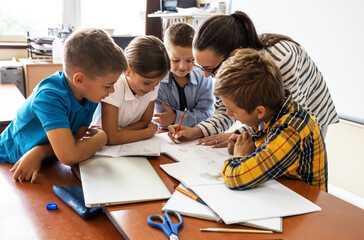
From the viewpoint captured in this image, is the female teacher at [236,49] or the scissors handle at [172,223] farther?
the female teacher at [236,49]

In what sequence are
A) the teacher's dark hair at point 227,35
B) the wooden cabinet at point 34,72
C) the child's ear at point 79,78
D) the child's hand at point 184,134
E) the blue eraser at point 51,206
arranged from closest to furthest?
the blue eraser at point 51,206 < the child's ear at point 79,78 < the teacher's dark hair at point 227,35 < the child's hand at point 184,134 < the wooden cabinet at point 34,72

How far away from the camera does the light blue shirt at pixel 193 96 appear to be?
1617 millimetres

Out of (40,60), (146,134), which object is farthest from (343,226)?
(40,60)

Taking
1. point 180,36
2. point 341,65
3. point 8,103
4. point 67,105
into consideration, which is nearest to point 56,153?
point 67,105

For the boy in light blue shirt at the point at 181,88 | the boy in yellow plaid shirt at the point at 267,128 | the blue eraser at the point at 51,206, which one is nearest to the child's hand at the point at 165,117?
the boy in light blue shirt at the point at 181,88

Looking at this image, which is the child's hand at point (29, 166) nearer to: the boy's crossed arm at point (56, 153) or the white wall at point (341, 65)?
the boy's crossed arm at point (56, 153)

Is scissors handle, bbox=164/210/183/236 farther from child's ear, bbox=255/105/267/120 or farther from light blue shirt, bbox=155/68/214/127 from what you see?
light blue shirt, bbox=155/68/214/127

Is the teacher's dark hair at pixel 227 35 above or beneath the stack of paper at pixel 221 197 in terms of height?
above

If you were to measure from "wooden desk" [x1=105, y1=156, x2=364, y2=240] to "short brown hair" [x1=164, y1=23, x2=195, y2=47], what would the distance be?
853 millimetres

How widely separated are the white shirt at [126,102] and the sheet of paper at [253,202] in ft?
1.94

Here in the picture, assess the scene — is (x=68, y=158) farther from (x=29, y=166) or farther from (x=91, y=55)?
(x=91, y=55)

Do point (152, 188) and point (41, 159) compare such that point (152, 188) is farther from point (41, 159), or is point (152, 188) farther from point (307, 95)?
point (307, 95)

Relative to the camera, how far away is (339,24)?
1828mm

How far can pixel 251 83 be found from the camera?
3.03 ft
